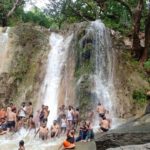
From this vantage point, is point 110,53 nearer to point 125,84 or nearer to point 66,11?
point 125,84

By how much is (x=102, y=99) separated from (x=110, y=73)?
1.77 metres

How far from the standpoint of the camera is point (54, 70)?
1956cm

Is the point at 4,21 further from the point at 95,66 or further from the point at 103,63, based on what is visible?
the point at 95,66

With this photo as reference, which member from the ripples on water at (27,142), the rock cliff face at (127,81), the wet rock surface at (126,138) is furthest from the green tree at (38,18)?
the wet rock surface at (126,138)

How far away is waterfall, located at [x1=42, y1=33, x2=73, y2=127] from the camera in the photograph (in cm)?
1819

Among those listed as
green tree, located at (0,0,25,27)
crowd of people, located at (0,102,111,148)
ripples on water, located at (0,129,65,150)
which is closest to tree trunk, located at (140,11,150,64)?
crowd of people, located at (0,102,111,148)

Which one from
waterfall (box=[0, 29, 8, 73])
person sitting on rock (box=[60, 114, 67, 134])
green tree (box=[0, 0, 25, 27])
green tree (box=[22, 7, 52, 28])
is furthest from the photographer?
green tree (box=[22, 7, 52, 28])

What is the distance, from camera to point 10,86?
19500 millimetres

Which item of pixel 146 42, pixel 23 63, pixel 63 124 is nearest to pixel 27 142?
pixel 63 124

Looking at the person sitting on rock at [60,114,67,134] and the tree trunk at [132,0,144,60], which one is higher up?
the tree trunk at [132,0,144,60]

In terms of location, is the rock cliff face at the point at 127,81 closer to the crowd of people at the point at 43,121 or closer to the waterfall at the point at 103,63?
Result: the waterfall at the point at 103,63

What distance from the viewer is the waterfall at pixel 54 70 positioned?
716 inches

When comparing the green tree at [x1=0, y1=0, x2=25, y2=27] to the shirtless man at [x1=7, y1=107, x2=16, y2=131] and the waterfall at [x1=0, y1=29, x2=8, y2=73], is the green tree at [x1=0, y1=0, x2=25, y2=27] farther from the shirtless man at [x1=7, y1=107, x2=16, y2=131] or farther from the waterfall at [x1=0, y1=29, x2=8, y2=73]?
the shirtless man at [x1=7, y1=107, x2=16, y2=131]

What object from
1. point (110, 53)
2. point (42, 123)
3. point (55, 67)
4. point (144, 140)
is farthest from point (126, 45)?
point (144, 140)
